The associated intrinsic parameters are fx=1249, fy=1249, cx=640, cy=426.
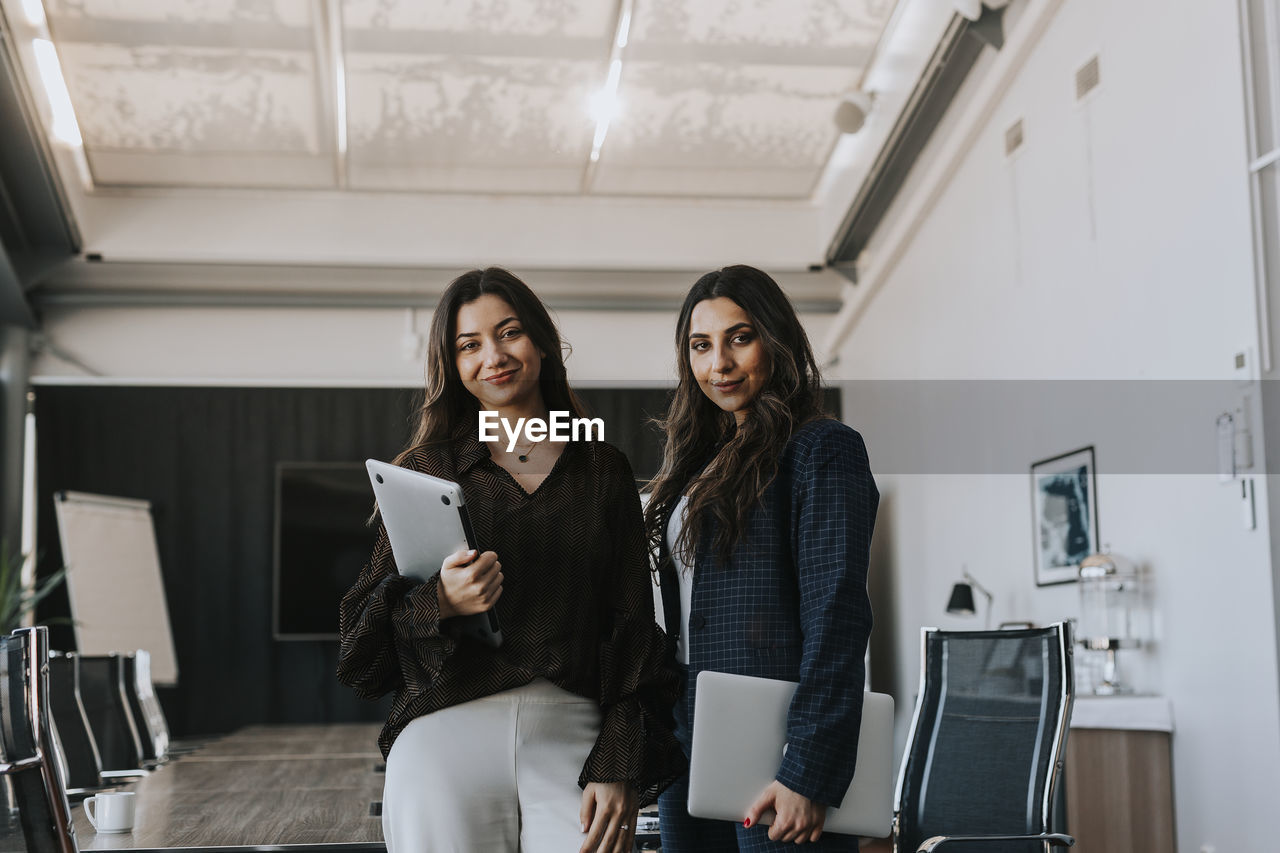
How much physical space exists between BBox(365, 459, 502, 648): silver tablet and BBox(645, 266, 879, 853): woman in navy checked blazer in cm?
38

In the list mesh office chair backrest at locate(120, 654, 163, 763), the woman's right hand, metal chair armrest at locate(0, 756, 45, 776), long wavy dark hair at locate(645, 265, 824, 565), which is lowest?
mesh office chair backrest at locate(120, 654, 163, 763)

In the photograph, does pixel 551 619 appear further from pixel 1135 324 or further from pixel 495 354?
pixel 1135 324

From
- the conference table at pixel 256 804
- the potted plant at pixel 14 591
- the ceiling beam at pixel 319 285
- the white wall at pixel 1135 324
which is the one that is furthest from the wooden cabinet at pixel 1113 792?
the potted plant at pixel 14 591

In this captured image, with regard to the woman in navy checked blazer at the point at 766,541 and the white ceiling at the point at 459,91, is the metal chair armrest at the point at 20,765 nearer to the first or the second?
the woman in navy checked blazer at the point at 766,541

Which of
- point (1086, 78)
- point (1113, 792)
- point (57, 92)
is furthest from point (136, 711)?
point (1086, 78)

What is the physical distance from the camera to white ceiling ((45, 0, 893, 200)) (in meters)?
6.68

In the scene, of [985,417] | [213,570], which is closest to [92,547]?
[213,570]

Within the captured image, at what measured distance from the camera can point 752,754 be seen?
1586 millimetres

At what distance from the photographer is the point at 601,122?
7.73m

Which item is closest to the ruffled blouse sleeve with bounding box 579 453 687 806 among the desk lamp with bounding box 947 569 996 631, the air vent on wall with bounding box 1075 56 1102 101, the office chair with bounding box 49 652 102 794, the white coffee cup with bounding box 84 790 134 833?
the white coffee cup with bounding box 84 790 134 833

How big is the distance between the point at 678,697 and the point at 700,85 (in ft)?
20.1

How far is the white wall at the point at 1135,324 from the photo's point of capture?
3.96 meters

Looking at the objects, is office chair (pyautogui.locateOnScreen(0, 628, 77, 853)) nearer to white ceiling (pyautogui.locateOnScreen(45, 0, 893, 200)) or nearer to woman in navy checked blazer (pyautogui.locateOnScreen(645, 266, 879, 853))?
woman in navy checked blazer (pyautogui.locateOnScreen(645, 266, 879, 853))

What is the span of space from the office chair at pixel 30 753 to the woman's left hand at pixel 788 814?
2.84ft
